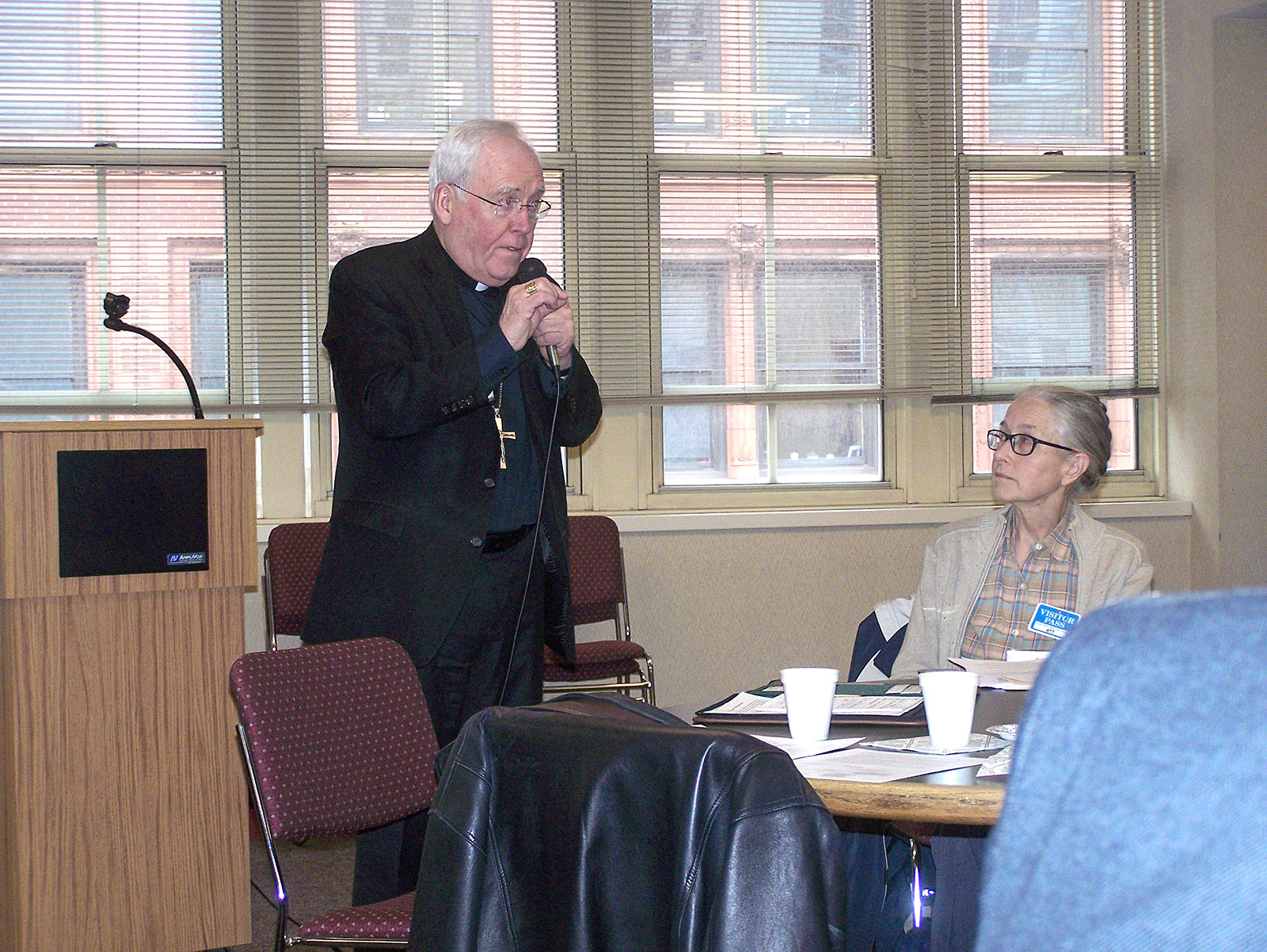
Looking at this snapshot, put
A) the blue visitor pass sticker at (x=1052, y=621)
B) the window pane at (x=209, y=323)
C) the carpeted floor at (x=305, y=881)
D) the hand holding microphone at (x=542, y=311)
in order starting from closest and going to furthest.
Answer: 1. the hand holding microphone at (x=542, y=311)
2. the blue visitor pass sticker at (x=1052, y=621)
3. the carpeted floor at (x=305, y=881)
4. the window pane at (x=209, y=323)

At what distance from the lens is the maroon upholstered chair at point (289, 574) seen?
12.9 ft

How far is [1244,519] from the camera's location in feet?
A: 15.2

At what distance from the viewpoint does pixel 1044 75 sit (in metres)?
4.76

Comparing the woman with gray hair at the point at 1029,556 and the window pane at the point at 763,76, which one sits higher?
the window pane at the point at 763,76

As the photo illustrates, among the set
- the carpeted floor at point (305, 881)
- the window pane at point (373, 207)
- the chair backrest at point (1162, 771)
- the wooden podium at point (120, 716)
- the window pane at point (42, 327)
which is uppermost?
the window pane at point (373, 207)

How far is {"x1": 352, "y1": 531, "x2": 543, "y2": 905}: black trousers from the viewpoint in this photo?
2354 mm

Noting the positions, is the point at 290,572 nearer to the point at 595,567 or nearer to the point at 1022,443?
the point at 595,567

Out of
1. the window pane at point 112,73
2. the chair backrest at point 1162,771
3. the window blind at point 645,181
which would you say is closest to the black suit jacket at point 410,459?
the chair backrest at point 1162,771

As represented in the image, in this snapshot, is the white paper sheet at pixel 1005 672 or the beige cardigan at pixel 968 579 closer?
the white paper sheet at pixel 1005 672

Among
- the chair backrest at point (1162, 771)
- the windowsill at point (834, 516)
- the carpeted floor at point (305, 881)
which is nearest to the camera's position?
the chair backrest at point (1162, 771)

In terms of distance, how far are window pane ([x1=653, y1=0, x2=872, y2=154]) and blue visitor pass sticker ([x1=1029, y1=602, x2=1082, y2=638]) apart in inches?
104

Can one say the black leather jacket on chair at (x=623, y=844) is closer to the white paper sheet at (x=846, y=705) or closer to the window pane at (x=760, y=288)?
the white paper sheet at (x=846, y=705)

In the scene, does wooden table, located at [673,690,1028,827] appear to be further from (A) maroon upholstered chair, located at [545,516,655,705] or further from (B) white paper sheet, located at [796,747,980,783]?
(A) maroon upholstered chair, located at [545,516,655,705]

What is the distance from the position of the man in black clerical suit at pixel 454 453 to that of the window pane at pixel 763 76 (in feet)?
7.46
